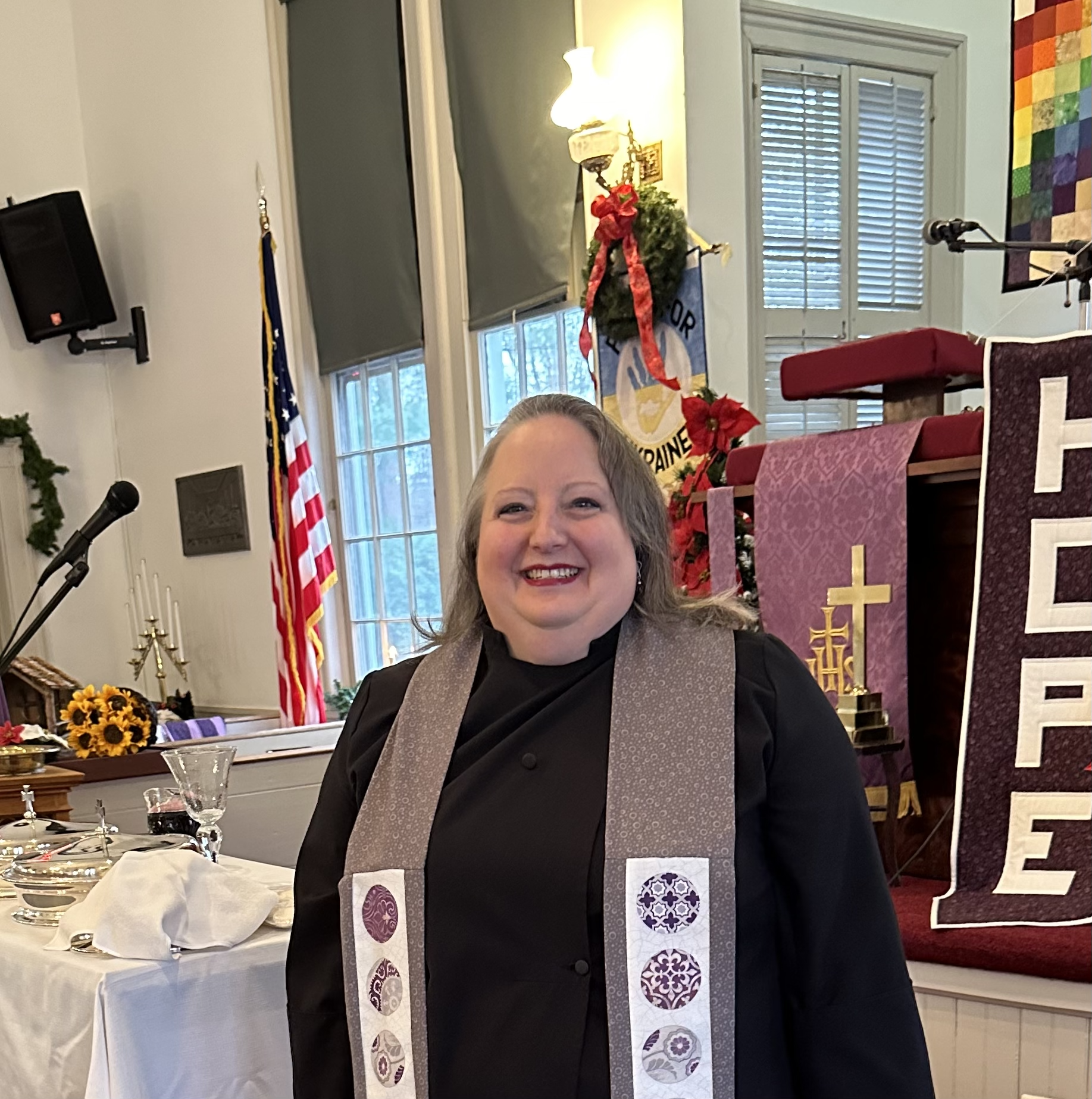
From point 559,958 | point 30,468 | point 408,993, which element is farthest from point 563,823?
point 30,468

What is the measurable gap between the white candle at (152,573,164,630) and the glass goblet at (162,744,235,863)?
5269mm

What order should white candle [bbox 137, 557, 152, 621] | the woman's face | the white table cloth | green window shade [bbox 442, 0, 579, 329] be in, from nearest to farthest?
the woman's face < the white table cloth < green window shade [bbox 442, 0, 579, 329] < white candle [bbox 137, 557, 152, 621]

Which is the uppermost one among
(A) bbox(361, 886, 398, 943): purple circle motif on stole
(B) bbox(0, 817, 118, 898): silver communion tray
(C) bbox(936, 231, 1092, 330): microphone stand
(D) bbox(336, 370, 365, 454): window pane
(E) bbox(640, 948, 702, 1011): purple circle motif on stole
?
(C) bbox(936, 231, 1092, 330): microphone stand

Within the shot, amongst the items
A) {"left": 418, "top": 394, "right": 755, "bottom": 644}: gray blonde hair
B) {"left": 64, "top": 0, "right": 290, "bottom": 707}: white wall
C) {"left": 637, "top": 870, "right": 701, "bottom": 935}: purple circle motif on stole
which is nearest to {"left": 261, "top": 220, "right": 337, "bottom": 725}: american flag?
{"left": 64, "top": 0, "right": 290, "bottom": 707}: white wall

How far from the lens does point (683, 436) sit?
13.2 feet

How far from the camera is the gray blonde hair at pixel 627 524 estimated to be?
148cm

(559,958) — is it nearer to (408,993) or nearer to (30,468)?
(408,993)

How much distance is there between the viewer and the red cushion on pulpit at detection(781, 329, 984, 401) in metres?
2.42

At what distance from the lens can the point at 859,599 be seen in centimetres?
250

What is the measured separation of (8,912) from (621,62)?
3280 millimetres

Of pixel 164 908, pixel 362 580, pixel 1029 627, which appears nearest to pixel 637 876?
pixel 164 908

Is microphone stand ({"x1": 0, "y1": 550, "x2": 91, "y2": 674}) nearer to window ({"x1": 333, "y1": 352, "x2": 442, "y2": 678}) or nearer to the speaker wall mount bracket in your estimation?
window ({"x1": 333, "y1": 352, "x2": 442, "y2": 678})

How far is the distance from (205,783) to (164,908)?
30cm

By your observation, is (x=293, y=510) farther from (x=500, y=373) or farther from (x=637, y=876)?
(x=637, y=876)
